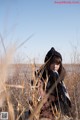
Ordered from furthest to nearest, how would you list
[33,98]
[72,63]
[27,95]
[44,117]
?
[72,63], [44,117], [27,95], [33,98]

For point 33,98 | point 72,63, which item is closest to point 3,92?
point 33,98

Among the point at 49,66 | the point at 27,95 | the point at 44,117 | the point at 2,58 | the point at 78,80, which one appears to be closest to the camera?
the point at 2,58

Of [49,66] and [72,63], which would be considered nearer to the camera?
[49,66]

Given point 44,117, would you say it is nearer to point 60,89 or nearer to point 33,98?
point 60,89

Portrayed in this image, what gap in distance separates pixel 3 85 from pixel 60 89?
2.90m

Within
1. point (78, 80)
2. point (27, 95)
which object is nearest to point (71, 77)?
point (78, 80)

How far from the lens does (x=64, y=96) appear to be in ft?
11.6

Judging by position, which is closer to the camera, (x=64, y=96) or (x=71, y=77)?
(x=64, y=96)

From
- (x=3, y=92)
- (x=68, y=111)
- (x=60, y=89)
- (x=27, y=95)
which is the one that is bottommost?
(x=68, y=111)

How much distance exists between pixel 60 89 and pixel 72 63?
2031 mm

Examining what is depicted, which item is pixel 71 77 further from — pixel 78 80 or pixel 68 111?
pixel 68 111

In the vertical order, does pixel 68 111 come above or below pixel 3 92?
below

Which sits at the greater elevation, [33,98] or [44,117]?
[33,98]

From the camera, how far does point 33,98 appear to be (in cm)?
109
